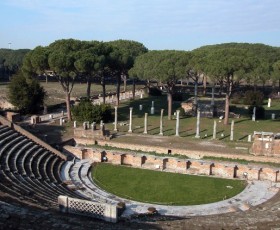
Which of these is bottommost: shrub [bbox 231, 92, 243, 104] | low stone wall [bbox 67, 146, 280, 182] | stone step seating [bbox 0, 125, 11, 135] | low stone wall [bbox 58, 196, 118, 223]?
low stone wall [bbox 67, 146, 280, 182]

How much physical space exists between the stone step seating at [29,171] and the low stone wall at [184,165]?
2.90 m

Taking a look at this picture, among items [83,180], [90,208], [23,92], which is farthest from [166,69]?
[90,208]

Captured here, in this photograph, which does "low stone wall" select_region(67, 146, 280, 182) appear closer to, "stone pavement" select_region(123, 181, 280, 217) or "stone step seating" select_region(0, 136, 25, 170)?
"stone pavement" select_region(123, 181, 280, 217)

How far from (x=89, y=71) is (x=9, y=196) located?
2687 cm

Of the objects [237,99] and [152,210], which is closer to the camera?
[152,210]

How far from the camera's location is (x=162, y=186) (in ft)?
77.9

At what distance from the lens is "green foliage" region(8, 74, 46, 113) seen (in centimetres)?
4203

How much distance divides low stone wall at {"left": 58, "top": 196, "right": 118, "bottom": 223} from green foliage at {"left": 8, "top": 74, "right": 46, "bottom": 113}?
98.1 ft

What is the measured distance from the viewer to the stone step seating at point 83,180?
2123 centimetres

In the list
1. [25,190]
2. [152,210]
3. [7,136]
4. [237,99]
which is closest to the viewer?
[25,190]

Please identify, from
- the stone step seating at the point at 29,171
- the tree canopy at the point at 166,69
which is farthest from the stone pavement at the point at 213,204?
the tree canopy at the point at 166,69

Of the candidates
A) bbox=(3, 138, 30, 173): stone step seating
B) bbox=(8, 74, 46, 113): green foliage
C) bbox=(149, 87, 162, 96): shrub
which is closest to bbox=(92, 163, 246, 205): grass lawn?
bbox=(3, 138, 30, 173): stone step seating

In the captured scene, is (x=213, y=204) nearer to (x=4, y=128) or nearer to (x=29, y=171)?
(x=29, y=171)

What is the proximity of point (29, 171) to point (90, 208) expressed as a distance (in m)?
9.95
